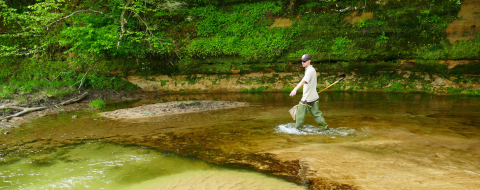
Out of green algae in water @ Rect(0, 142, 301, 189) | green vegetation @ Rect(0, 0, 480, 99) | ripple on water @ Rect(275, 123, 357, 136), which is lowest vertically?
green algae in water @ Rect(0, 142, 301, 189)

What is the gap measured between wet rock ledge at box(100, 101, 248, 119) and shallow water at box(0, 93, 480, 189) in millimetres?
592

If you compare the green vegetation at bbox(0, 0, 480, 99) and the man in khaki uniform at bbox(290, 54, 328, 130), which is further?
Answer: the green vegetation at bbox(0, 0, 480, 99)

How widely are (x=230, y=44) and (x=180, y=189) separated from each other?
41.4ft

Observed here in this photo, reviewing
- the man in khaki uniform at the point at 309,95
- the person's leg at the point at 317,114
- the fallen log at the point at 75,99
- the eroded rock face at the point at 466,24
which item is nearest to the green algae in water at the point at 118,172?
the man in khaki uniform at the point at 309,95

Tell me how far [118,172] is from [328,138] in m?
4.06

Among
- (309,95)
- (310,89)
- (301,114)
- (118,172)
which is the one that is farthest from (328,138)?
(118,172)

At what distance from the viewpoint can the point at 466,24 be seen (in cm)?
1260

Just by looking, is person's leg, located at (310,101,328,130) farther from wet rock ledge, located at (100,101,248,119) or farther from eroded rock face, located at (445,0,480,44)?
eroded rock face, located at (445,0,480,44)

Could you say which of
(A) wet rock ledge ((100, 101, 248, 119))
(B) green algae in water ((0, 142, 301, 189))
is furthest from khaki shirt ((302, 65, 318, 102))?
(A) wet rock ledge ((100, 101, 248, 119))

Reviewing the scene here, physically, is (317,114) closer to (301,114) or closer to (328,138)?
(301,114)

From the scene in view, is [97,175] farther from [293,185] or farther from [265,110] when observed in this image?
[265,110]

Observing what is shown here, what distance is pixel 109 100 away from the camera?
1267 cm

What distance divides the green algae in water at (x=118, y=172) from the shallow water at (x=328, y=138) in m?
0.45

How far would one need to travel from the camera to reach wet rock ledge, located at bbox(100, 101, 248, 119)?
8766mm
